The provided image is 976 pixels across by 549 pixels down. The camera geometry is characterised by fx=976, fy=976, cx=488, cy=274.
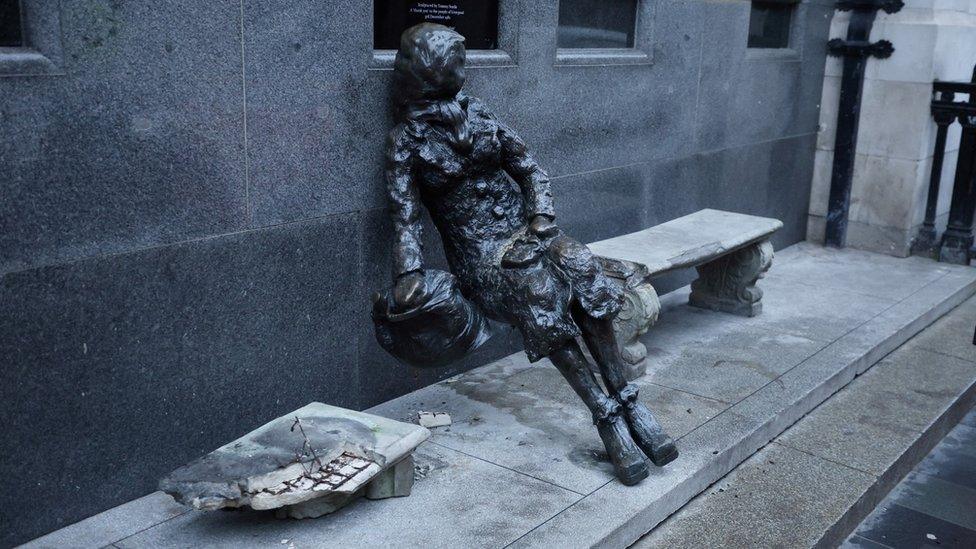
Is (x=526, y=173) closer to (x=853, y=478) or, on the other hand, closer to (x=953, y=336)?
(x=853, y=478)

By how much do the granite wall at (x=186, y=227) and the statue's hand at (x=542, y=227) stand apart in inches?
32.6

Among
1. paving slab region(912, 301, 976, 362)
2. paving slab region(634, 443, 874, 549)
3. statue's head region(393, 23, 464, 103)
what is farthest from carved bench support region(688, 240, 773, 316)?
statue's head region(393, 23, 464, 103)

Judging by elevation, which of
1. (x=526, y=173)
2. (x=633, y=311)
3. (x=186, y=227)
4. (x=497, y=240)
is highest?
(x=526, y=173)

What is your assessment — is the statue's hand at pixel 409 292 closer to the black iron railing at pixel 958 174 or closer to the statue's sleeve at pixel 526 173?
the statue's sleeve at pixel 526 173

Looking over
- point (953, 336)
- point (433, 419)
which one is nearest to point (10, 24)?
point (433, 419)

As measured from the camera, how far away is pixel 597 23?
650 centimetres

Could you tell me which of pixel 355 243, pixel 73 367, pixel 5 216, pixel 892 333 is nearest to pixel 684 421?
pixel 355 243

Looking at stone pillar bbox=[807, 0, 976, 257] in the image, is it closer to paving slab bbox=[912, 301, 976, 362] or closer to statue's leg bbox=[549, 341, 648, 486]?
paving slab bbox=[912, 301, 976, 362]

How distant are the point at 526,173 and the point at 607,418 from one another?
131 cm

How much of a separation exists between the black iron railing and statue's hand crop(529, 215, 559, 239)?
214 inches

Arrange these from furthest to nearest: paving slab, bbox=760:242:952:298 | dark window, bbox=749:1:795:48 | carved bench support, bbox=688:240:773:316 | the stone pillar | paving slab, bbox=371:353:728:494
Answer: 1. the stone pillar
2. dark window, bbox=749:1:795:48
3. paving slab, bbox=760:242:952:298
4. carved bench support, bbox=688:240:773:316
5. paving slab, bbox=371:353:728:494

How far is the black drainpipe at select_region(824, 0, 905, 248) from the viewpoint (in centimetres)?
873

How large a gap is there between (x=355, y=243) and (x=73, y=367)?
61.6 inches

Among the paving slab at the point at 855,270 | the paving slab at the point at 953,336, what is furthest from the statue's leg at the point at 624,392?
the paving slab at the point at 855,270
